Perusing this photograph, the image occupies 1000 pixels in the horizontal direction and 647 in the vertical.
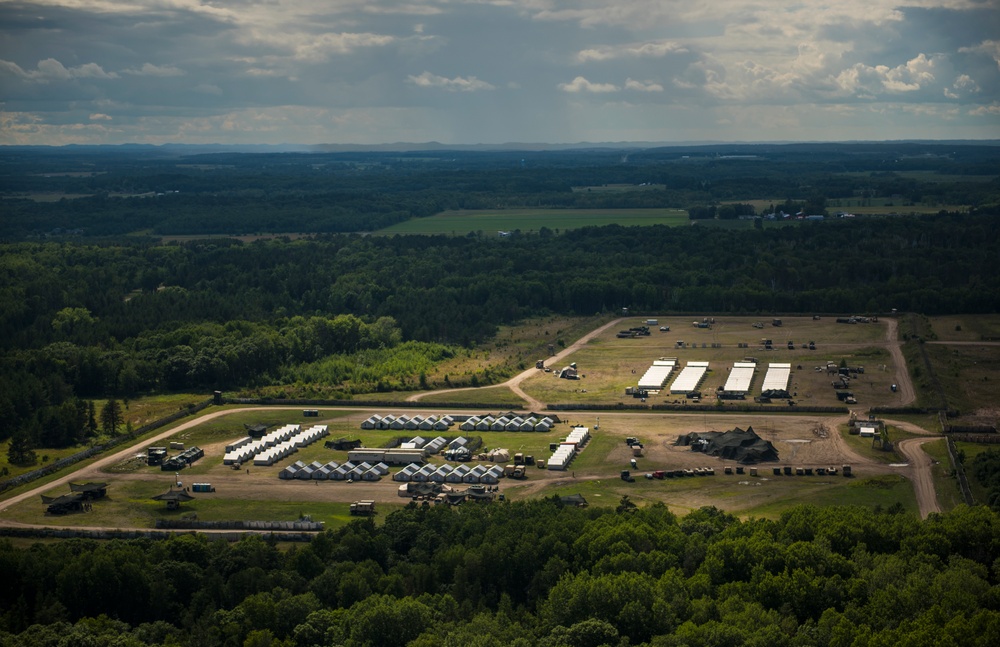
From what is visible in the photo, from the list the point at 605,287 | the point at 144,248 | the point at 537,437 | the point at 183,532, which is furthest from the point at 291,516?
the point at 144,248

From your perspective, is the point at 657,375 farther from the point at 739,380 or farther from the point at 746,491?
the point at 746,491

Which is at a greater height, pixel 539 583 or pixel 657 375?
pixel 657 375

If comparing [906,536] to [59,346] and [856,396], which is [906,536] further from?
[59,346]

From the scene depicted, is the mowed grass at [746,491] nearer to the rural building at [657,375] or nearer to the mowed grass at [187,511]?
the mowed grass at [187,511]

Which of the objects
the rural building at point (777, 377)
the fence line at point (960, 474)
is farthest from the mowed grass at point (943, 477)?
the rural building at point (777, 377)

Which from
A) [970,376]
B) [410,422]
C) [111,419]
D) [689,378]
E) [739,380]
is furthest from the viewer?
[689,378]

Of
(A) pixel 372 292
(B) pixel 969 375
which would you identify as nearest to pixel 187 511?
(B) pixel 969 375
